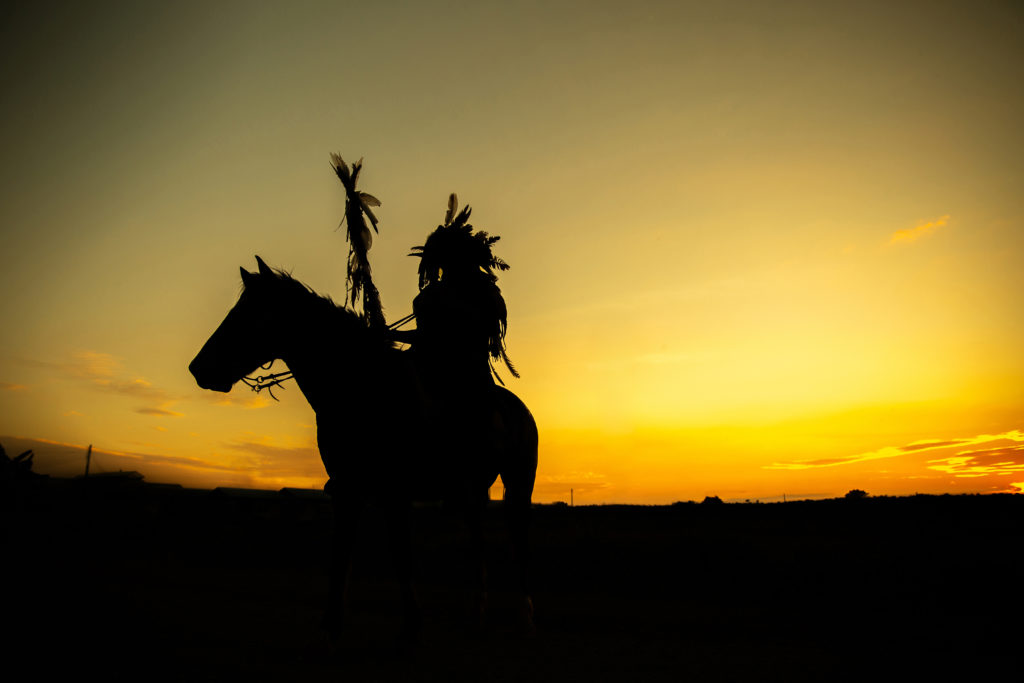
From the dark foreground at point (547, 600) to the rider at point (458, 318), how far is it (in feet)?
5.18

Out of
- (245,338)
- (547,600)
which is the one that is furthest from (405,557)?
(547,600)

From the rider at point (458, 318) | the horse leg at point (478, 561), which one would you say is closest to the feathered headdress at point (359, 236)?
the rider at point (458, 318)

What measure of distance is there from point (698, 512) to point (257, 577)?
21.4 m

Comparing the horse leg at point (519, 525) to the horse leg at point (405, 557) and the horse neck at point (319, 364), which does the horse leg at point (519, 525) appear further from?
the horse neck at point (319, 364)

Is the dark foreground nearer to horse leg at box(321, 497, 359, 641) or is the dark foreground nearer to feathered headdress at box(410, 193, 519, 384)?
horse leg at box(321, 497, 359, 641)

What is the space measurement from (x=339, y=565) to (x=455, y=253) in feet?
13.4

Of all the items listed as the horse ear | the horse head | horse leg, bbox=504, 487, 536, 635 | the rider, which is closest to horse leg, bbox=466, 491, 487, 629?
horse leg, bbox=504, 487, 536, 635

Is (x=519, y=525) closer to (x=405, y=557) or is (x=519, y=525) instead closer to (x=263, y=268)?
(x=405, y=557)

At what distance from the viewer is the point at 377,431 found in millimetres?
5625

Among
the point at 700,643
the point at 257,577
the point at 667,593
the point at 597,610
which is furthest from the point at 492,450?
A: the point at 257,577

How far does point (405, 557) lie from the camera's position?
567cm

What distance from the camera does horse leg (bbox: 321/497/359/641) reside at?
5.66 m

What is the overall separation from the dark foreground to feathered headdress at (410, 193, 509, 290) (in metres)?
3.26

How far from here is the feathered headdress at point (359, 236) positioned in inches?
275
